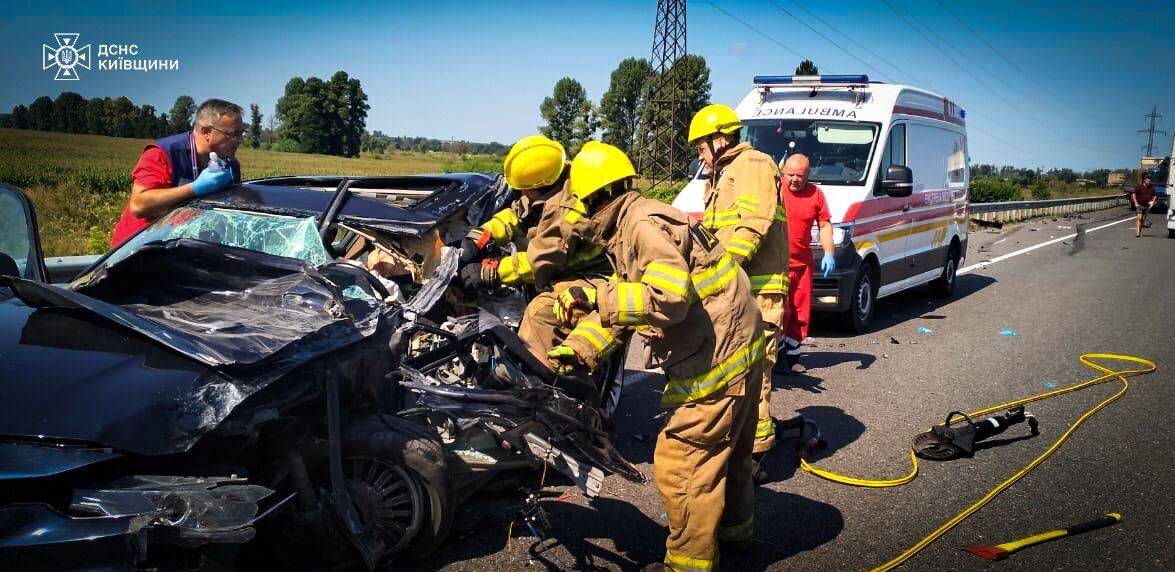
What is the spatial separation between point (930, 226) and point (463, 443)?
8.35 metres

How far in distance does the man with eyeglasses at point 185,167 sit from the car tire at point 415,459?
2.22 metres

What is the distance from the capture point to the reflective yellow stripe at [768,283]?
209 inches

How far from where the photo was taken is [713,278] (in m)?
3.52

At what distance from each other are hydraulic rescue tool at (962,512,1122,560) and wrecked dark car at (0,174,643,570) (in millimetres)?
1726

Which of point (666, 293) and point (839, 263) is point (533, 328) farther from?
point (839, 263)

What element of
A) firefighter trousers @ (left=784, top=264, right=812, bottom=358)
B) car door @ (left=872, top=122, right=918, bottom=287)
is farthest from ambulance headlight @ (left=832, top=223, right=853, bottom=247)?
firefighter trousers @ (left=784, top=264, right=812, bottom=358)

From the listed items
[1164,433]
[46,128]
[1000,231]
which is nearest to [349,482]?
[1164,433]

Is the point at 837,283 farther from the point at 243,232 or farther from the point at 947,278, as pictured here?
the point at 243,232

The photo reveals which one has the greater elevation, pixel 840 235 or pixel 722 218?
pixel 722 218

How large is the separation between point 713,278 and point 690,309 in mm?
160

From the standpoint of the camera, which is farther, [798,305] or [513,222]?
[798,305]

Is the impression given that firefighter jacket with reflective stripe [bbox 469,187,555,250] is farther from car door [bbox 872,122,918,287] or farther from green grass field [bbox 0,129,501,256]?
green grass field [bbox 0,129,501,256]

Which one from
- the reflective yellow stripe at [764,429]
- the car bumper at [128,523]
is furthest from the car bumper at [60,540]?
the reflective yellow stripe at [764,429]

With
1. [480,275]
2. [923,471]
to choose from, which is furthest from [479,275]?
[923,471]
